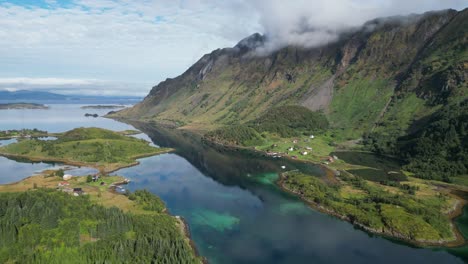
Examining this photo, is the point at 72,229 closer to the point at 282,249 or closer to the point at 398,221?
the point at 282,249

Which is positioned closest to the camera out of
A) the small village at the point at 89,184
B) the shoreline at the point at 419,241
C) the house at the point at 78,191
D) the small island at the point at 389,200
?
the shoreline at the point at 419,241

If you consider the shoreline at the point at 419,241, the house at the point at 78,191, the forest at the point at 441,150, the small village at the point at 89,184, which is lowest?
the small village at the point at 89,184

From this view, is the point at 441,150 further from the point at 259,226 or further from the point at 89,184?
the point at 89,184

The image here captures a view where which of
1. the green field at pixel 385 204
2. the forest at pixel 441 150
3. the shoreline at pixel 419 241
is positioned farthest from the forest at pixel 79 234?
the forest at pixel 441 150

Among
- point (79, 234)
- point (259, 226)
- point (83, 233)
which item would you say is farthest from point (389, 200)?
point (79, 234)

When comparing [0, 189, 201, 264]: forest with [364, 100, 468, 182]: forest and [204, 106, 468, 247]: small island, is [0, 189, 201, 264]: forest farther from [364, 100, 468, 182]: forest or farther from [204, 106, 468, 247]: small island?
[364, 100, 468, 182]: forest

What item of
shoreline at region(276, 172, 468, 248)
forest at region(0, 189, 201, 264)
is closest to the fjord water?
shoreline at region(276, 172, 468, 248)

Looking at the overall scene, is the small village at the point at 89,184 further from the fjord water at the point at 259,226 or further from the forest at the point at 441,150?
the forest at the point at 441,150
